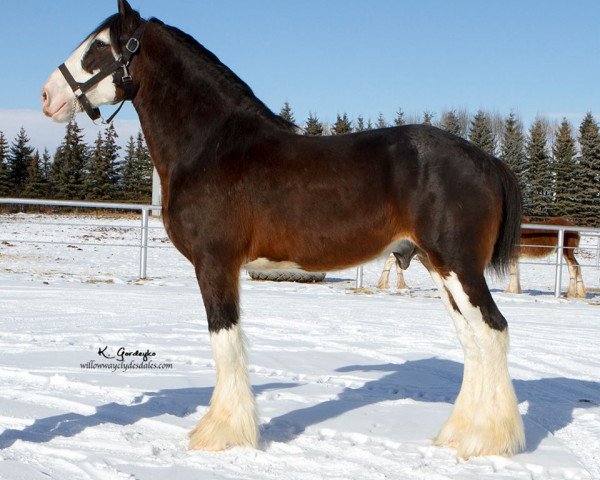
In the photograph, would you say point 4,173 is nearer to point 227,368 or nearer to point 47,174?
point 47,174

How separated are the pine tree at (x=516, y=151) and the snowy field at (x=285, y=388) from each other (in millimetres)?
28157

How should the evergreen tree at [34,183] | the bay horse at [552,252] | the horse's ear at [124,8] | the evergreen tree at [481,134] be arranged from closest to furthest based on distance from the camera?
the horse's ear at [124,8], the bay horse at [552,252], the evergreen tree at [481,134], the evergreen tree at [34,183]

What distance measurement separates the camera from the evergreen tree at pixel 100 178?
3962 centimetres

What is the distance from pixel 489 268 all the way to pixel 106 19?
8.59 feet

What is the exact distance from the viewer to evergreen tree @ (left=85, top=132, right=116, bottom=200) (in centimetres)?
3962

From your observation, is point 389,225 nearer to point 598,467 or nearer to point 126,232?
point 598,467

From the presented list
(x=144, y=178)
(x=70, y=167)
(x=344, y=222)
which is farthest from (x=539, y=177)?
(x=344, y=222)

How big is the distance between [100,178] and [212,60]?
37.9 metres

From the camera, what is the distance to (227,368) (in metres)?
3.56

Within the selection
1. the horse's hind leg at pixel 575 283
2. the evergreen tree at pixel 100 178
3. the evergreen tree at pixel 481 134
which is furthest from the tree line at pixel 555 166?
the horse's hind leg at pixel 575 283

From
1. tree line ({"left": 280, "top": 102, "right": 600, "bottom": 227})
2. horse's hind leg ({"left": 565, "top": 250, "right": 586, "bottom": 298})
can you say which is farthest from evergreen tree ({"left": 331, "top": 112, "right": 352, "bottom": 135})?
horse's hind leg ({"left": 565, "top": 250, "right": 586, "bottom": 298})

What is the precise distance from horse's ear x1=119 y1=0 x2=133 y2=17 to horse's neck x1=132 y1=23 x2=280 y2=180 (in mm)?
153

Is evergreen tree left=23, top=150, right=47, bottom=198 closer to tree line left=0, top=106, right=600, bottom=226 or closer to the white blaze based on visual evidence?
tree line left=0, top=106, right=600, bottom=226
